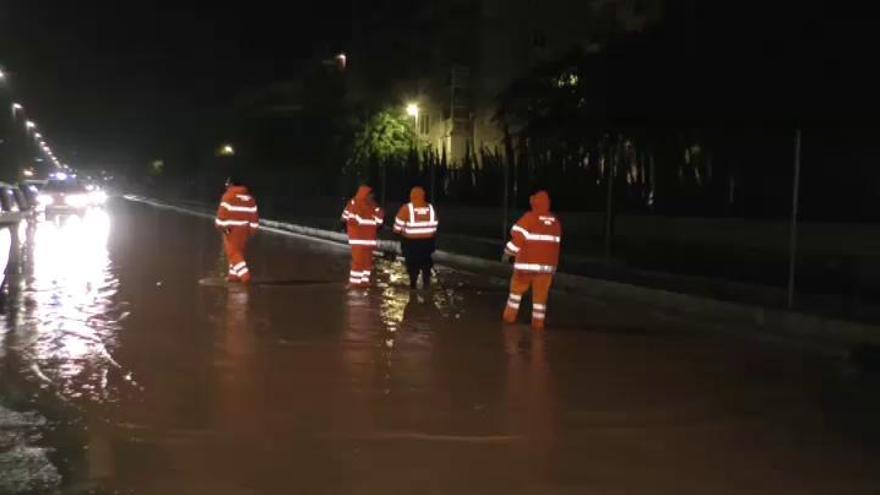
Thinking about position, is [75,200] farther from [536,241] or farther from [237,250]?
[536,241]

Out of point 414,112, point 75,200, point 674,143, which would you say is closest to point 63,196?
point 75,200

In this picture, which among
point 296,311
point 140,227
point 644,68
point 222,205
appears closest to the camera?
point 296,311

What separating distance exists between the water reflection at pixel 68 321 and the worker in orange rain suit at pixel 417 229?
426 centimetres

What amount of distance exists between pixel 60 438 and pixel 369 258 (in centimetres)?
1025

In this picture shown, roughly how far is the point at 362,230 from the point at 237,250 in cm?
201

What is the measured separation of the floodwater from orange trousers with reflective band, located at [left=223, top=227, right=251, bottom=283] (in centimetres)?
169

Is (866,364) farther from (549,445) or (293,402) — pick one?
(293,402)

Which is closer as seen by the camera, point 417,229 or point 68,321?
point 68,321

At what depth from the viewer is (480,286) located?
741 inches

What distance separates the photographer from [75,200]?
45.0 metres

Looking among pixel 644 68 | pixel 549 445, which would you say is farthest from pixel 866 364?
pixel 644 68

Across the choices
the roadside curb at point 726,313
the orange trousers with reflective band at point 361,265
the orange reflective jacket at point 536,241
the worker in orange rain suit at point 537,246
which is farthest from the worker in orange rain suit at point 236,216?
the orange reflective jacket at point 536,241

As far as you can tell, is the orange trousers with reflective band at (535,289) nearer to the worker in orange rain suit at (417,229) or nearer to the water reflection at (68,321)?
the worker in orange rain suit at (417,229)

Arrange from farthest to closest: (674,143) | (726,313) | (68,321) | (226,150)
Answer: (226,150)
(674,143)
(726,313)
(68,321)
